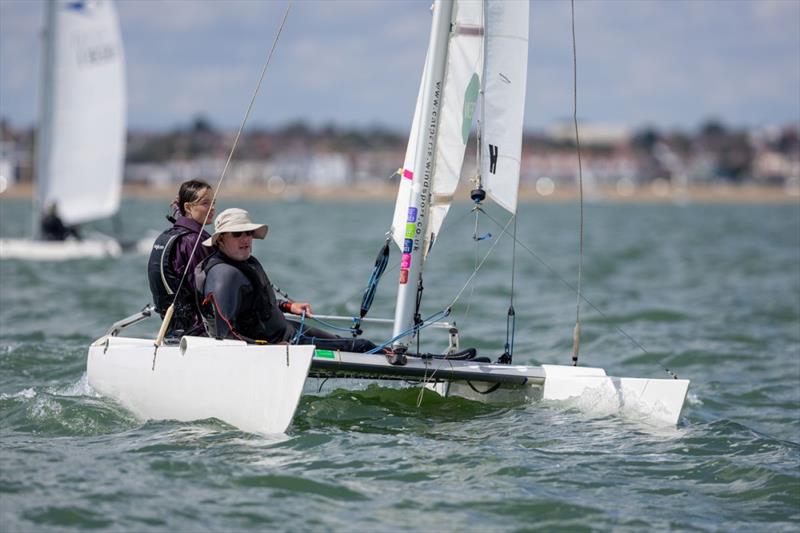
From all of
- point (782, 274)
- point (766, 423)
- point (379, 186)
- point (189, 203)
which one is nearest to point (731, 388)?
point (766, 423)

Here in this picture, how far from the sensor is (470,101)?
19.6 ft

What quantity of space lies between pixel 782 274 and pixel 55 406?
13.8 metres

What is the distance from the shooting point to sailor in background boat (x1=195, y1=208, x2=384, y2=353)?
5293mm

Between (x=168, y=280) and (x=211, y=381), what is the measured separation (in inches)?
27.3

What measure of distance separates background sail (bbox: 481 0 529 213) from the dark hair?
1508mm

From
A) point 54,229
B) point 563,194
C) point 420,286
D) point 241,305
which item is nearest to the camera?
point 241,305

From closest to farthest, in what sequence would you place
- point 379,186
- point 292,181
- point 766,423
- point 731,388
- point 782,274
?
1. point 766,423
2. point 731,388
3. point 782,274
4. point 379,186
5. point 292,181

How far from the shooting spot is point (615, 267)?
1884cm

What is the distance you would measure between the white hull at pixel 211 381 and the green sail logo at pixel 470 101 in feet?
5.70

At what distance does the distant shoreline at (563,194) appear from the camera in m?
115

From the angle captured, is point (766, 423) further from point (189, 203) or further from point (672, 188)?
point (672, 188)

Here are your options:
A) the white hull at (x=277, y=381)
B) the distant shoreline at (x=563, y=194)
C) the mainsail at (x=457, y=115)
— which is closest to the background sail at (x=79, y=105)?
the white hull at (x=277, y=381)

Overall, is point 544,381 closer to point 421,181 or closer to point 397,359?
point 397,359

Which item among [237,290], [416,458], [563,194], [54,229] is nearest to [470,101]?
[237,290]
